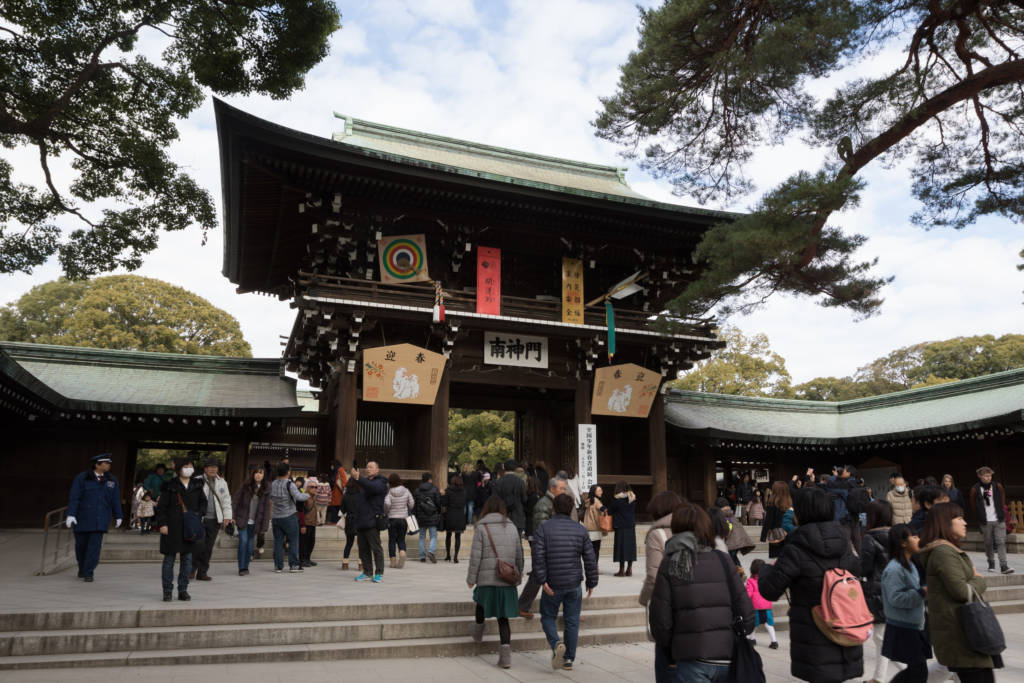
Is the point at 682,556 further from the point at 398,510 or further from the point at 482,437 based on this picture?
the point at 482,437

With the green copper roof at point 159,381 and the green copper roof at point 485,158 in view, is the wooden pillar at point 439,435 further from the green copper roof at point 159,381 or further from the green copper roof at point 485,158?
the green copper roof at point 485,158

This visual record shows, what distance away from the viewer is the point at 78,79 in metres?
8.46

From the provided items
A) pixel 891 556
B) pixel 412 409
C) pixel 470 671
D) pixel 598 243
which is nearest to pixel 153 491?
pixel 412 409

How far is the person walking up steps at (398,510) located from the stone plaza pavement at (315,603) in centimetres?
45

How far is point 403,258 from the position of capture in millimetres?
15836

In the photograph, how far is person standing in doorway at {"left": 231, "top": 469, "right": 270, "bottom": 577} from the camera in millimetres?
9656

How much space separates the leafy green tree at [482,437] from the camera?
3166 centimetres

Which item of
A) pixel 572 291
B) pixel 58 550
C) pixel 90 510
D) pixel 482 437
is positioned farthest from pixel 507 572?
pixel 482 437

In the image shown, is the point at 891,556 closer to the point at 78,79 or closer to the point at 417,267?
the point at 78,79

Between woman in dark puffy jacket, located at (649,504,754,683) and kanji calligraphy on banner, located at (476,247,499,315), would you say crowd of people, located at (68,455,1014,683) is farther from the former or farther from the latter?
kanji calligraphy on banner, located at (476,247,499,315)

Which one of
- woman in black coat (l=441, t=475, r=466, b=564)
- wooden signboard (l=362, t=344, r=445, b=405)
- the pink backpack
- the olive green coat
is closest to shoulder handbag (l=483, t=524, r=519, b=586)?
the pink backpack

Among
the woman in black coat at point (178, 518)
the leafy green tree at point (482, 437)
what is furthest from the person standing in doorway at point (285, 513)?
the leafy green tree at point (482, 437)

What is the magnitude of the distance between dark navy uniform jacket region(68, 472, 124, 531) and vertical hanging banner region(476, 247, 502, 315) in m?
8.63

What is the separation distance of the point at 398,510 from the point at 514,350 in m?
6.83
